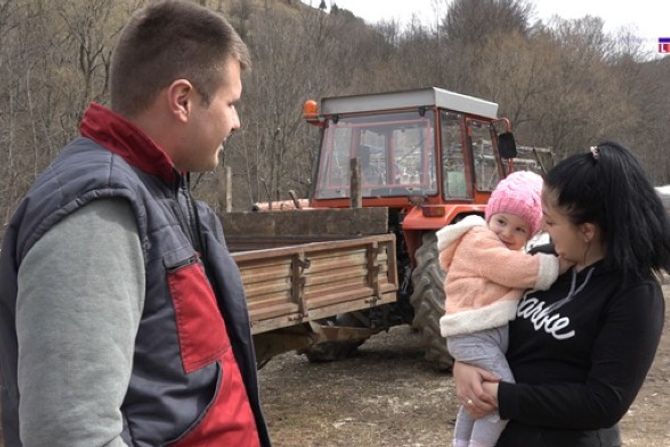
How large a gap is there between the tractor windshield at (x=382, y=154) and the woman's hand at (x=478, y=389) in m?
4.89

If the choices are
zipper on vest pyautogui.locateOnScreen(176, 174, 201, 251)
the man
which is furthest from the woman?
zipper on vest pyautogui.locateOnScreen(176, 174, 201, 251)

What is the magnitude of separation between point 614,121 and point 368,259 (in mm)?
30473

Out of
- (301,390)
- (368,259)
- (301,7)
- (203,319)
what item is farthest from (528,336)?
(301,7)

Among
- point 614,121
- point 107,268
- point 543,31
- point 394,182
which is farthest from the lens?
point 543,31

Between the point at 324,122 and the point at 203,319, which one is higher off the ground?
the point at 324,122

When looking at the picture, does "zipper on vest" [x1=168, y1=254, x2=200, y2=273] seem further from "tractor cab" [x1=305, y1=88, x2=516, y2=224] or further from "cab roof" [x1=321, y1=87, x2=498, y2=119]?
"cab roof" [x1=321, y1=87, x2=498, y2=119]

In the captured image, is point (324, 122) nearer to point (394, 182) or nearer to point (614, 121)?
point (394, 182)

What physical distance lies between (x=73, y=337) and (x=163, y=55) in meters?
0.53

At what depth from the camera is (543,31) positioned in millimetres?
35500

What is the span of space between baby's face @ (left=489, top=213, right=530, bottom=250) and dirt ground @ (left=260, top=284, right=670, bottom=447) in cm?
302

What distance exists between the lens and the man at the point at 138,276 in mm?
1104

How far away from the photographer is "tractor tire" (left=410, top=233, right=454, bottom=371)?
6.14 m

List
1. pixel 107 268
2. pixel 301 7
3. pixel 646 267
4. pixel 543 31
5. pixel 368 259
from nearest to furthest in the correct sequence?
pixel 107 268
pixel 646 267
pixel 368 259
pixel 301 7
pixel 543 31

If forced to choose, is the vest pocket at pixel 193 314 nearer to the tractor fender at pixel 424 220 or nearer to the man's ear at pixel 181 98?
the man's ear at pixel 181 98
